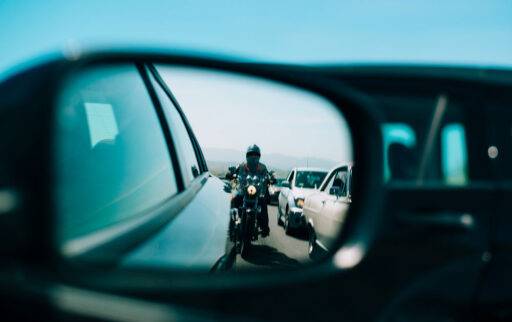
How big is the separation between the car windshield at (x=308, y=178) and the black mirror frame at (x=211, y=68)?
1108 cm

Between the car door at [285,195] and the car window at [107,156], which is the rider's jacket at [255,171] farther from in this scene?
the car window at [107,156]

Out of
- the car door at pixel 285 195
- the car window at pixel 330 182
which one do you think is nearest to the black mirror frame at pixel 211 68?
the car window at pixel 330 182

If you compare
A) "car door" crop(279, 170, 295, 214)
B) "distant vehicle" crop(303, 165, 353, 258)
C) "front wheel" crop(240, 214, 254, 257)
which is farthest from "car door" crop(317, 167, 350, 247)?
"car door" crop(279, 170, 295, 214)

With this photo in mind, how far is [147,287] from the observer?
1.54m

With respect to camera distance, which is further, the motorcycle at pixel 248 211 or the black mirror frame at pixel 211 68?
the motorcycle at pixel 248 211

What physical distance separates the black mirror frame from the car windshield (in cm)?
1108

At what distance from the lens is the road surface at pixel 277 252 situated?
716 centimetres

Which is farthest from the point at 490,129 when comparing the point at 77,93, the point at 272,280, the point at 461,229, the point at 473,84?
the point at 77,93

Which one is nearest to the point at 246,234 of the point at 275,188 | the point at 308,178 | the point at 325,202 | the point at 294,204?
the point at 325,202

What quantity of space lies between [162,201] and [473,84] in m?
1.74

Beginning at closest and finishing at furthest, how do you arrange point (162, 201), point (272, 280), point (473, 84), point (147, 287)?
point (147, 287), point (272, 280), point (473, 84), point (162, 201)

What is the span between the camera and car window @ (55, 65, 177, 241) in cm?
153

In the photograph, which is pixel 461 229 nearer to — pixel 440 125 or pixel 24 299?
pixel 440 125

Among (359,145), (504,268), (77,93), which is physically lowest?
(504,268)
